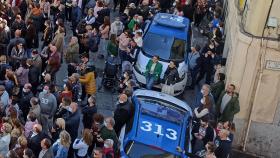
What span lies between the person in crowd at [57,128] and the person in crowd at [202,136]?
2861 millimetres

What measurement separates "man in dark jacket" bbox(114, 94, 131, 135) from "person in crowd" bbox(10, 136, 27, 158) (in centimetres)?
252

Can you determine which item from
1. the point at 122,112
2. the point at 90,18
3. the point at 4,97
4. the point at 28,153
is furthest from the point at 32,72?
the point at 90,18

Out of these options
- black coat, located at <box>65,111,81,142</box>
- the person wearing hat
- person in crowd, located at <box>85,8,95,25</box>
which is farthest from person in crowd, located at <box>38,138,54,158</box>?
person in crowd, located at <box>85,8,95,25</box>

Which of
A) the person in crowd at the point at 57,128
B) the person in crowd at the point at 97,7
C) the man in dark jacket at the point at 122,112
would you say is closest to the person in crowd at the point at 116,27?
the person in crowd at the point at 97,7

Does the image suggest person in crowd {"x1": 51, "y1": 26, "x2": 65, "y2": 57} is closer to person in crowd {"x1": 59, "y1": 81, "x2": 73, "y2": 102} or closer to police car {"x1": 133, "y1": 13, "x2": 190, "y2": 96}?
police car {"x1": 133, "y1": 13, "x2": 190, "y2": 96}

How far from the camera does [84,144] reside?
10555mm

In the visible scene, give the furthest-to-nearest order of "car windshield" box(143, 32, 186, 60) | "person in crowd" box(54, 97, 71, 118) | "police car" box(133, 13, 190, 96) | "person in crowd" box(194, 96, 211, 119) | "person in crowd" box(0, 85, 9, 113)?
"car windshield" box(143, 32, 186, 60) < "police car" box(133, 13, 190, 96) < "person in crowd" box(194, 96, 211, 119) < "person in crowd" box(0, 85, 9, 113) < "person in crowd" box(54, 97, 71, 118)

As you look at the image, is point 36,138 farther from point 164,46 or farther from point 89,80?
point 164,46

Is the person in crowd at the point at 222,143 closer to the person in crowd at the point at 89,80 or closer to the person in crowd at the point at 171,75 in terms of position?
the person in crowd at the point at 171,75

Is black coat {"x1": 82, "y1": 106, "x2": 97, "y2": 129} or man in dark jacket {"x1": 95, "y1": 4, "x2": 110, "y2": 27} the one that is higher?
man in dark jacket {"x1": 95, "y1": 4, "x2": 110, "y2": 27}

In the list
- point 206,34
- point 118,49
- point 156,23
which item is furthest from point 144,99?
point 206,34

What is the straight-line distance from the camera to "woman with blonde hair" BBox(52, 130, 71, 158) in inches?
400

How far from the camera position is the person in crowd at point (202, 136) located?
11.5 metres

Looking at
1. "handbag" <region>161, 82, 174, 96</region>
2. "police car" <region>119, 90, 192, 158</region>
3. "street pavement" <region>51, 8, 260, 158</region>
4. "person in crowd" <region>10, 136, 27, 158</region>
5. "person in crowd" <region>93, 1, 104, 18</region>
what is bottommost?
"street pavement" <region>51, 8, 260, 158</region>
